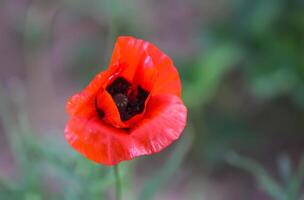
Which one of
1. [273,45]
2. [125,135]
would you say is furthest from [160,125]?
[273,45]

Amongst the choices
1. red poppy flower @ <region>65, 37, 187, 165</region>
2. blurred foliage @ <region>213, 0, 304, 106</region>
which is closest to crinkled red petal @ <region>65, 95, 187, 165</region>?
red poppy flower @ <region>65, 37, 187, 165</region>

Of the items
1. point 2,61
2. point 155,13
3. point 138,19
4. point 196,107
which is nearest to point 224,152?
point 196,107

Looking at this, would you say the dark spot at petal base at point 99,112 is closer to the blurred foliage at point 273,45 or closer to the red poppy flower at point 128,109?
the red poppy flower at point 128,109

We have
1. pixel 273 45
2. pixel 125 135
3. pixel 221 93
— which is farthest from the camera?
pixel 221 93

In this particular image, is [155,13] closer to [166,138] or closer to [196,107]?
[196,107]

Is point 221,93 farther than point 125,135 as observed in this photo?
Yes

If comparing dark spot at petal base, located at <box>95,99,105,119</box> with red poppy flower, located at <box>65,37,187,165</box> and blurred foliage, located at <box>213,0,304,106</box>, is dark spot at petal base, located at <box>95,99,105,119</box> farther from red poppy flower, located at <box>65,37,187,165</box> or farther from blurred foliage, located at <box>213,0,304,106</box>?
blurred foliage, located at <box>213,0,304,106</box>

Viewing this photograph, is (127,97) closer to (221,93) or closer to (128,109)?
(128,109)
